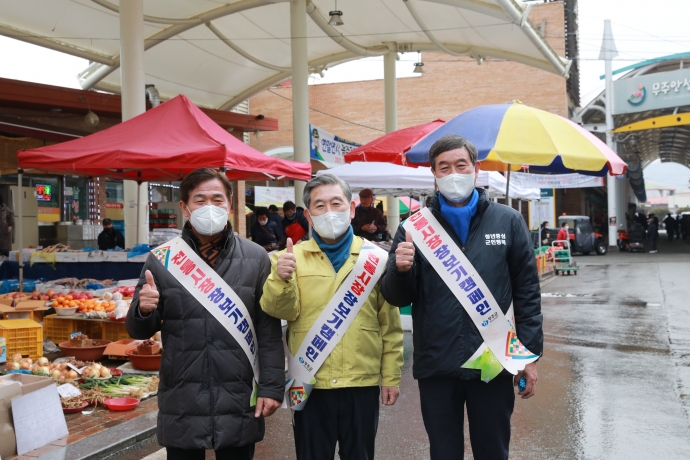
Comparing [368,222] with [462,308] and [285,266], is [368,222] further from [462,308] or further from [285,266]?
[285,266]

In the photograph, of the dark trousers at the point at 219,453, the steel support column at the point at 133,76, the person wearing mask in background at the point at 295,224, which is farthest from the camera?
the person wearing mask in background at the point at 295,224

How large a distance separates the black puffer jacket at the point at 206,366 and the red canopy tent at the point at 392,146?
8.64 metres

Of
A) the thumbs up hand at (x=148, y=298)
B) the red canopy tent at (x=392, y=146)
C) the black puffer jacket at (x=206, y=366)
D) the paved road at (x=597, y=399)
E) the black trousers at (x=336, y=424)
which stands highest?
the red canopy tent at (x=392, y=146)

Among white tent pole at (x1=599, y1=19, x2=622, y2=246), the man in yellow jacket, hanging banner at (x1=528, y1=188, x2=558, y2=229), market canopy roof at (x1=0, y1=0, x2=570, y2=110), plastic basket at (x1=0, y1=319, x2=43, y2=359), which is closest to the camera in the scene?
the man in yellow jacket


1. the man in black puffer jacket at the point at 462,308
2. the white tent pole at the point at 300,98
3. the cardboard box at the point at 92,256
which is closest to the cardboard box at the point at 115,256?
the cardboard box at the point at 92,256

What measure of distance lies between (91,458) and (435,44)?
18.9 m

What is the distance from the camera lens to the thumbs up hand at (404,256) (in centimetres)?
329

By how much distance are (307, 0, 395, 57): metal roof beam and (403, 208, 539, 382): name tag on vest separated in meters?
15.7

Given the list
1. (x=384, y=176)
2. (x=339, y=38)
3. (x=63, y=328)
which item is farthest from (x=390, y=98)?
(x=63, y=328)

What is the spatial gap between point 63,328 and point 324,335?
6.94 m

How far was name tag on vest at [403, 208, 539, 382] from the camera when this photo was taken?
3.46 meters

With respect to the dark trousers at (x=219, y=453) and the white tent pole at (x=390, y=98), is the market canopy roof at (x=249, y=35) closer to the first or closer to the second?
the white tent pole at (x=390, y=98)

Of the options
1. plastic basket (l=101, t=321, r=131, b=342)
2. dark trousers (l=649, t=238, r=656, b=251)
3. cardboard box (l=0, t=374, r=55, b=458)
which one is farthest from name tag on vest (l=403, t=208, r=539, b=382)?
dark trousers (l=649, t=238, r=656, b=251)

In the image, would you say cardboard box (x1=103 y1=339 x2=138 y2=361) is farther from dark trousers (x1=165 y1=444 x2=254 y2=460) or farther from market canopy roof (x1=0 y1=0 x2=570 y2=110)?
market canopy roof (x1=0 y1=0 x2=570 y2=110)
